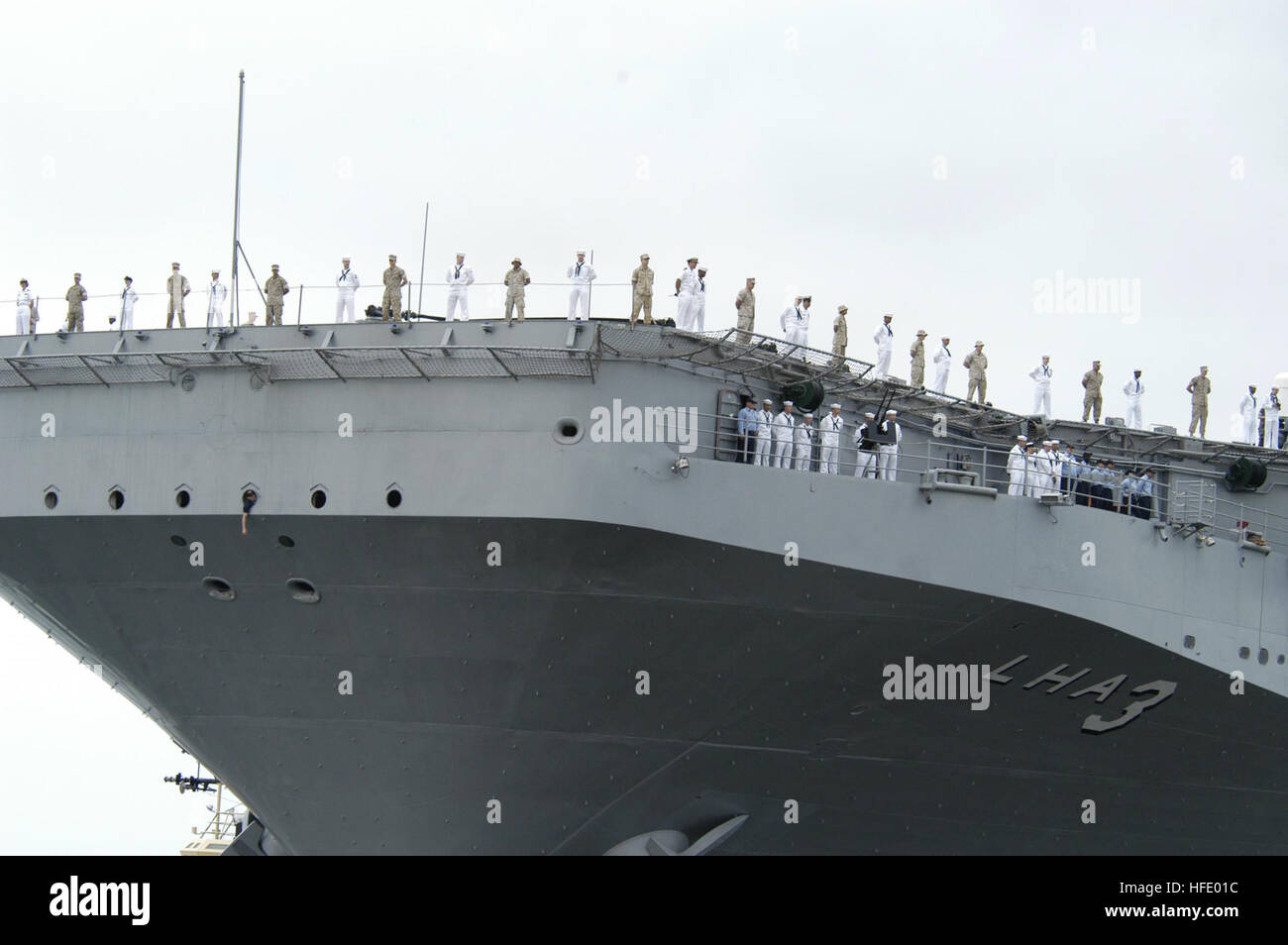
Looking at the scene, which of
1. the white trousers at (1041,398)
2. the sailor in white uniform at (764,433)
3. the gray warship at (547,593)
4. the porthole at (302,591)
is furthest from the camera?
the white trousers at (1041,398)

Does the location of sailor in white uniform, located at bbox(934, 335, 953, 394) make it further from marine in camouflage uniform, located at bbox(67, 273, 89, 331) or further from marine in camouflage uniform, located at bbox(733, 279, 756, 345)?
marine in camouflage uniform, located at bbox(67, 273, 89, 331)

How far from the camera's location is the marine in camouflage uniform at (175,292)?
831 inches

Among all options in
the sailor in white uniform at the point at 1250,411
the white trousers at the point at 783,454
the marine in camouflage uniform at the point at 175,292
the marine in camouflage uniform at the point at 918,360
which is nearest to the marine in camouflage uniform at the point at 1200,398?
the sailor in white uniform at the point at 1250,411

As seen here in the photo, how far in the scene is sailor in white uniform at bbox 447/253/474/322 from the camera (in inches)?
791

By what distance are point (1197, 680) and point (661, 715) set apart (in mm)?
7931

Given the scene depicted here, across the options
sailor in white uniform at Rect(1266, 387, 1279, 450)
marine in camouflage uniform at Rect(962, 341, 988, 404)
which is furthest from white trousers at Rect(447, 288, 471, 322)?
sailor in white uniform at Rect(1266, 387, 1279, 450)

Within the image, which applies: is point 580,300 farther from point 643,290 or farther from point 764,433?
point 764,433

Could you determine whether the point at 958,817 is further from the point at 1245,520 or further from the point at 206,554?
the point at 206,554

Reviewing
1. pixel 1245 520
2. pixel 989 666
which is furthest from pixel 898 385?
pixel 1245 520

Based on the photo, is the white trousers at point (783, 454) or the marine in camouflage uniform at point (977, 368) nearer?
the white trousers at point (783, 454)

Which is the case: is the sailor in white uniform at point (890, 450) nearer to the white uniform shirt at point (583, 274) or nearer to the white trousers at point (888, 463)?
the white trousers at point (888, 463)

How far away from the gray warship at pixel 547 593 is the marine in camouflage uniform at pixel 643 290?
82 centimetres

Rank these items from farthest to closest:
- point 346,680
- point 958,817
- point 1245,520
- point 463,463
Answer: point 1245,520, point 958,817, point 346,680, point 463,463

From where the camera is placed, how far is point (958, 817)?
20766 mm
